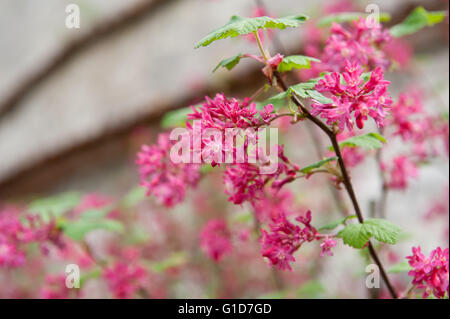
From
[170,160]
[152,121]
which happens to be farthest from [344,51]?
[152,121]

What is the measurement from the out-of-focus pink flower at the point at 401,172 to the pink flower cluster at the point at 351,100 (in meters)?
0.59

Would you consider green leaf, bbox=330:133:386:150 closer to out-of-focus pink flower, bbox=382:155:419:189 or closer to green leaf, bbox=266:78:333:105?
green leaf, bbox=266:78:333:105

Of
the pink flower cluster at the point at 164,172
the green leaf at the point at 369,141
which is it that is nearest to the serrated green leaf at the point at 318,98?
the green leaf at the point at 369,141

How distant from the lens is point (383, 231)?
765 millimetres

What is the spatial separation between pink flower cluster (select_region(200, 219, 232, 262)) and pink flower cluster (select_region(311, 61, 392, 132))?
24.2 inches

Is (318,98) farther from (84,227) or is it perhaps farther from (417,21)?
(84,227)

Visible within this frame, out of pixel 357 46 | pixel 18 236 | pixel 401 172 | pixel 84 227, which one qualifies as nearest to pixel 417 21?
pixel 357 46

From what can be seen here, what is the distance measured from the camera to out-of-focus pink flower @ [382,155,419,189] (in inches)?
49.1

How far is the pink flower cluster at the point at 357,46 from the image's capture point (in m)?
0.94

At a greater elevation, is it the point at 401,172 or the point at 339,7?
the point at 339,7

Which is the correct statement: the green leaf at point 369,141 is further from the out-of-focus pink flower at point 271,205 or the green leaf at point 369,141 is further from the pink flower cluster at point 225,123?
the out-of-focus pink flower at point 271,205

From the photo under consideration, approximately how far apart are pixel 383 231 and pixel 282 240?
0.57 ft
